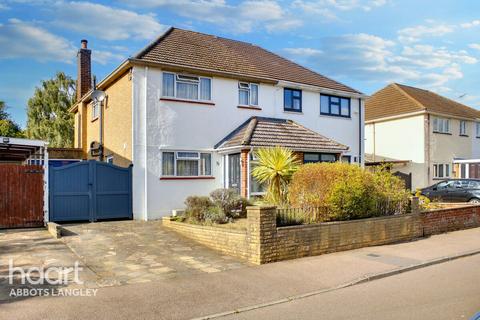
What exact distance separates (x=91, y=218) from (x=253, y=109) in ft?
26.9

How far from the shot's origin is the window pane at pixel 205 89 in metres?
16.7

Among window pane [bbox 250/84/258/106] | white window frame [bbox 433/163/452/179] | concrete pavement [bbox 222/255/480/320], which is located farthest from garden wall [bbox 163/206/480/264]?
white window frame [bbox 433/163/452/179]

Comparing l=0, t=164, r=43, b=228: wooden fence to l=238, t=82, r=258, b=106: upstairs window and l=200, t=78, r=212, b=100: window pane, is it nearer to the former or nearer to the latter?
l=200, t=78, r=212, b=100: window pane

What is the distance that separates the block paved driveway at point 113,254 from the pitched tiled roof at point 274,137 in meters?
5.29

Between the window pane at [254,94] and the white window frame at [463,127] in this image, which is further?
the white window frame at [463,127]

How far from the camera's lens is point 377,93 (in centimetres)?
3334

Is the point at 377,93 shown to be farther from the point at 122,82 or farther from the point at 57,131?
the point at 57,131

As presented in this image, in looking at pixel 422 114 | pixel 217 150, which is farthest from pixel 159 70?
pixel 422 114

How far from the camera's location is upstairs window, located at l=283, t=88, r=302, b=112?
19.5 meters

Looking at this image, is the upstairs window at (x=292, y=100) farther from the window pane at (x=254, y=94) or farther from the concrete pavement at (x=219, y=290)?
the concrete pavement at (x=219, y=290)

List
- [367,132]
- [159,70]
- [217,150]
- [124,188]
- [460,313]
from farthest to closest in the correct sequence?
[367,132] → [217,150] → [159,70] → [124,188] → [460,313]

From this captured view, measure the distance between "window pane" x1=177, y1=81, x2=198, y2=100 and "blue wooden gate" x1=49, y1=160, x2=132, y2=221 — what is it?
3613 millimetres

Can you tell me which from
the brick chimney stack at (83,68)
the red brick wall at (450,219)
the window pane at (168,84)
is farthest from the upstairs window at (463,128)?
the brick chimney stack at (83,68)

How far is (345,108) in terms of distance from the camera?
22.0m
